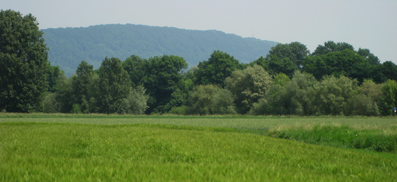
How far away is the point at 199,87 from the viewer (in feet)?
273

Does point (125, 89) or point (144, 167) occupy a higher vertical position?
point (125, 89)

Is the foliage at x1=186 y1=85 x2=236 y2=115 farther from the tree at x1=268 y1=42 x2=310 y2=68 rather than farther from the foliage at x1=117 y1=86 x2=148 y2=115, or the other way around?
the tree at x1=268 y1=42 x2=310 y2=68

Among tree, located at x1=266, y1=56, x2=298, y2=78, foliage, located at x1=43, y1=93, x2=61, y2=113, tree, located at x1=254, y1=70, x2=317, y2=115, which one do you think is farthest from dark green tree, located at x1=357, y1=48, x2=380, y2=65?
foliage, located at x1=43, y1=93, x2=61, y2=113

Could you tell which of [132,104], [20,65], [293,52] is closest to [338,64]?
[293,52]

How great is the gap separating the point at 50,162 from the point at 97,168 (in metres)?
1.96

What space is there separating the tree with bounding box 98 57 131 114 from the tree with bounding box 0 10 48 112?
1622 cm

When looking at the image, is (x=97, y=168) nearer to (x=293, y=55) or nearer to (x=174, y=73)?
(x=174, y=73)

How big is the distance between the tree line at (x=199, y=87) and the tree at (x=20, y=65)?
16cm

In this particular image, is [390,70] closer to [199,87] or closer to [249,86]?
[249,86]

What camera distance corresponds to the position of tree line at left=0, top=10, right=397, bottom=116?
58.6 meters

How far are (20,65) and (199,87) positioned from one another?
139 feet

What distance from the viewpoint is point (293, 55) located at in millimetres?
115312

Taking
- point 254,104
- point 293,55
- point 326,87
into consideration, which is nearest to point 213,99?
point 254,104

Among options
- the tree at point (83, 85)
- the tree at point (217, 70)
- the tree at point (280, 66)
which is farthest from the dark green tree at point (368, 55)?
the tree at point (83, 85)
